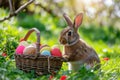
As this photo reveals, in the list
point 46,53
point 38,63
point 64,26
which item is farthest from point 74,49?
point 64,26

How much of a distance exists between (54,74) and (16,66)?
17.5 inches

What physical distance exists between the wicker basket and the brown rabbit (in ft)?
0.84

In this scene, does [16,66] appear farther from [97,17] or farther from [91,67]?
[97,17]

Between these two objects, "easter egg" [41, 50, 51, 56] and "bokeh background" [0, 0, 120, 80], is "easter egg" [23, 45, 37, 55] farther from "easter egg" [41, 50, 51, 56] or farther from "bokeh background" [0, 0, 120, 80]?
"bokeh background" [0, 0, 120, 80]

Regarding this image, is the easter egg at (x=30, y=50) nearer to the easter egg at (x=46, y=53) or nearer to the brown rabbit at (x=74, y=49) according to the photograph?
the easter egg at (x=46, y=53)

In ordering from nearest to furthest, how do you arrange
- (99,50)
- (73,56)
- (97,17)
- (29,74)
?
(29,74) → (73,56) → (99,50) → (97,17)

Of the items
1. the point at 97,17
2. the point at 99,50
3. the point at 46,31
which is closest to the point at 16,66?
the point at 99,50

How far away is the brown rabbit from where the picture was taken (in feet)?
17.9

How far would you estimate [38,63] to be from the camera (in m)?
5.17

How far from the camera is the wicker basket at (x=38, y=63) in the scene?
515 centimetres

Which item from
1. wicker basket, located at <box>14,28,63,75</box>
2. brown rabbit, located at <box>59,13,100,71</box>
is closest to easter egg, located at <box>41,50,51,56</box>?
wicker basket, located at <box>14,28,63,75</box>

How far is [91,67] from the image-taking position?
548 centimetres

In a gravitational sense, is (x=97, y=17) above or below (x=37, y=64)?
above

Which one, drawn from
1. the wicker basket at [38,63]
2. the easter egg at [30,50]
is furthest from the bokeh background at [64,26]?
the easter egg at [30,50]
